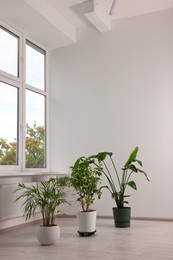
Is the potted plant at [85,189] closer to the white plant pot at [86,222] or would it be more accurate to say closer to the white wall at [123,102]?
the white plant pot at [86,222]

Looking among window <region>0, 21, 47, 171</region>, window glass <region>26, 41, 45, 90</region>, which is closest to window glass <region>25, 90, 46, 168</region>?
window <region>0, 21, 47, 171</region>

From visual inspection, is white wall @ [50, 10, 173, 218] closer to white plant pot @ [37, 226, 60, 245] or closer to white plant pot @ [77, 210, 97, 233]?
white plant pot @ [77, 210, 97, 233]

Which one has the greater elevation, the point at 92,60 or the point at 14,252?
the point at 92,60

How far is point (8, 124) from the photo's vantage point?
4.91 meters

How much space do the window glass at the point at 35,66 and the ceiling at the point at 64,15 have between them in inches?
6.5

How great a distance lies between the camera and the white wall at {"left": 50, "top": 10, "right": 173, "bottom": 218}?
16.9ft

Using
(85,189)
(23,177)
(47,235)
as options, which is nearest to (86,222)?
(85,189)

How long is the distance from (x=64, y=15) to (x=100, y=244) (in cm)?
370

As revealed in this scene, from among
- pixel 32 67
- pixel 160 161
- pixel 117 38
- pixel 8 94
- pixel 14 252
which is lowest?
pixel 14 252

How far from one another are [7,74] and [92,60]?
1632 mm

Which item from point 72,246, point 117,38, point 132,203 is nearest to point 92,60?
point 117,38

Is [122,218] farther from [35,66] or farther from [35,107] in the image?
[35,66]

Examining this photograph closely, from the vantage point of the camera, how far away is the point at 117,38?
18.5ft

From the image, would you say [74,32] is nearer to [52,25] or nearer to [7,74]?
[52,25]
